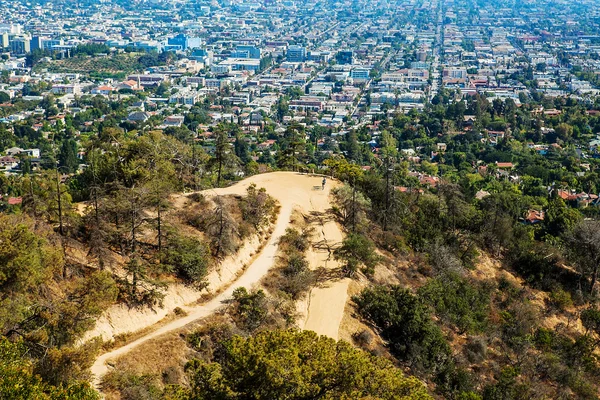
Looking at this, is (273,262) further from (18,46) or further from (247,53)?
(18,46)

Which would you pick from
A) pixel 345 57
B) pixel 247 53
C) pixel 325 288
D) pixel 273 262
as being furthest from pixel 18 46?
pixel 325 288

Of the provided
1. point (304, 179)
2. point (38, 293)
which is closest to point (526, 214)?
point (304, 179)

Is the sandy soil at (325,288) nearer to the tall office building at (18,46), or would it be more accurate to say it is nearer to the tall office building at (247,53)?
the tall office building at (247,53)

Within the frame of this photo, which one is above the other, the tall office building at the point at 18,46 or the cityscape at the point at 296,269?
the tall office building at the point at 18,46

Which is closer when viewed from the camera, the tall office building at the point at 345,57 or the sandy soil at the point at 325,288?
the sandy soil at the point at 325,288

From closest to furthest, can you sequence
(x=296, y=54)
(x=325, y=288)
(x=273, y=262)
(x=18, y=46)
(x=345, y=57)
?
(x=325, y=288)
(x=273, y=262)
(x=345, y=57)
(x=296, y=54)
(x=18, y=46)

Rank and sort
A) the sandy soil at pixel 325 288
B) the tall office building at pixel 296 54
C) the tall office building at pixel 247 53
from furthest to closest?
the tall office building at pixel 247 53
the tall office building at pixel 296 54
the sandy soil at pixel 325 288

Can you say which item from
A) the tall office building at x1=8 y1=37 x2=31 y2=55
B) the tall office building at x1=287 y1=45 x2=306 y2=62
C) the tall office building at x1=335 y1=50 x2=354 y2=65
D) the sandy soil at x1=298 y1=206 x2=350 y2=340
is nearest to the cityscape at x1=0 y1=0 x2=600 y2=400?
the sandy soil at x1=298 y1=206 x2=350 y2=340

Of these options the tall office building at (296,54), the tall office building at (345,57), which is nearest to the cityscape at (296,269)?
the tall office building at (345,57)
